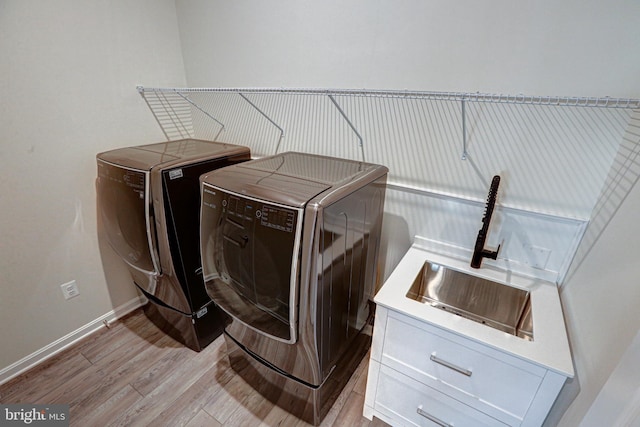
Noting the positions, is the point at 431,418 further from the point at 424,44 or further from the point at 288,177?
the point at 424,44

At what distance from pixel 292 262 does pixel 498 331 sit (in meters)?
0.75

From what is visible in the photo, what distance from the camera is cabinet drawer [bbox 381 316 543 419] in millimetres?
931

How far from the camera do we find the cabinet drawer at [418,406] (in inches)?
42.3

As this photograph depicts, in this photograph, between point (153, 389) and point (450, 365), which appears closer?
point (450, 365)

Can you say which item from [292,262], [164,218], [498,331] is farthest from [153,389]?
[498,331]

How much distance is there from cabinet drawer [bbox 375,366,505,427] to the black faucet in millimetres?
580

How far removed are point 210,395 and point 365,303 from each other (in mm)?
942

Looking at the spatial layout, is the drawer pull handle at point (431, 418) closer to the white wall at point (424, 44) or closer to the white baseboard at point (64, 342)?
the white wall at point (424, 44)

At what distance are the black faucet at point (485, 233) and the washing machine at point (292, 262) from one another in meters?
0.45

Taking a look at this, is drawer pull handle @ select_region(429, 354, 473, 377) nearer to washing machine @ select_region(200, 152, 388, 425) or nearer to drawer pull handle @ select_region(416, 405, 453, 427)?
drawer pull handle @ select_region(416, 405, 453, 427)

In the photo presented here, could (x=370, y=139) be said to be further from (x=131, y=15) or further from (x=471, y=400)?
(x=131, y=15)

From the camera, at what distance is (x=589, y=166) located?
1.06m

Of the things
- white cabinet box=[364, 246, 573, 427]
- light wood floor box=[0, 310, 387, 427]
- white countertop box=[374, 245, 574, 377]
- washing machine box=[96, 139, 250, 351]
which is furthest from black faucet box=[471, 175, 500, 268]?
washing machine box=[96, 139, 250, 351]

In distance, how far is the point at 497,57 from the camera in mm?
1108
